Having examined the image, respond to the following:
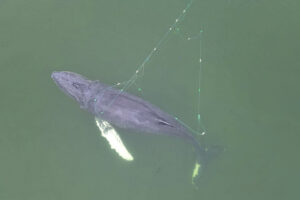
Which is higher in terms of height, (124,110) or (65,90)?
(65,90)

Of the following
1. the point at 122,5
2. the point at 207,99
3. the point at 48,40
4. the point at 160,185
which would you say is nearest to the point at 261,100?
the point at 207,99

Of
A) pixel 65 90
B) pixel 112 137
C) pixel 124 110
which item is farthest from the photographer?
pixel 65 90

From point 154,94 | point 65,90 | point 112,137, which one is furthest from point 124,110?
point 65,90

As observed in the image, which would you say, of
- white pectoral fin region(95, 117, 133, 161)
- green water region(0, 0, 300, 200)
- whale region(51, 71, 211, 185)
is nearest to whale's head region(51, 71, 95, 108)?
whale region(51, 71, 211, 185)

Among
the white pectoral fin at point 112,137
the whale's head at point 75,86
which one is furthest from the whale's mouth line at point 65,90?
the white pectoral fin at point 112,137

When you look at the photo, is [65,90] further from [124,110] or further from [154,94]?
[154,94]

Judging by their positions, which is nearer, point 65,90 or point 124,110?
point 124,110
